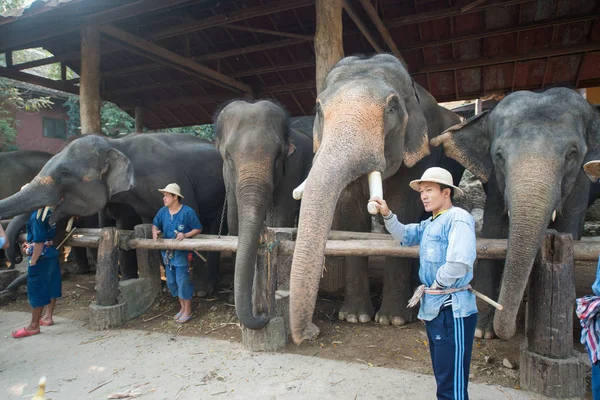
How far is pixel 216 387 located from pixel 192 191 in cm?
304

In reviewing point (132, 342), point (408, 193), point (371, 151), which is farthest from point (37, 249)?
point (408, 193)

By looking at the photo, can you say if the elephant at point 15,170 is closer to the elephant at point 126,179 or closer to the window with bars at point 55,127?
the elephant at point 126,179

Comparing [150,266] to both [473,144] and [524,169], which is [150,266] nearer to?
[473,144]

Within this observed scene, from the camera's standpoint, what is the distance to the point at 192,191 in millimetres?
5445

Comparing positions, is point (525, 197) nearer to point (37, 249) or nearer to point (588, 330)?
point (588, 330)

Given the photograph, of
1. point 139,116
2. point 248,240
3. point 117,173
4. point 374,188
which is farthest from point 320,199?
point 139,116

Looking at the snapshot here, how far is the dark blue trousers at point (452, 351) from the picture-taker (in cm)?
207

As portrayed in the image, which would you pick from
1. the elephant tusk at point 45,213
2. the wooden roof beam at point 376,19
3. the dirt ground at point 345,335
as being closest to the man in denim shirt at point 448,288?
the dirt ground at point 345,335

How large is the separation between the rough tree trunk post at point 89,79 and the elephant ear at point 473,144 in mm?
4515

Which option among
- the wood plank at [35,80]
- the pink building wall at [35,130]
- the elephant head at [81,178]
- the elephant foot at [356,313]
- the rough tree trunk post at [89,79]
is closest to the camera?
the elephant foot at [356,313]

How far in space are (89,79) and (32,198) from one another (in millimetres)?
2059

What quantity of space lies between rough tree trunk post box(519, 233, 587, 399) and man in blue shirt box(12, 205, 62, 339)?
429 centimetres

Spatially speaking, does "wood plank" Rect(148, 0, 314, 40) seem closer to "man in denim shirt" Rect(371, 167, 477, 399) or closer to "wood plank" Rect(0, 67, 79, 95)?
"wood plank" Rect(0, 67, 79, 95)

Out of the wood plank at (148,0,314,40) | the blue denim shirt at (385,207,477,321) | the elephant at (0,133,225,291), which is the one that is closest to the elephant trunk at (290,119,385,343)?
the blue denim shirt at (385,207,477,321)
